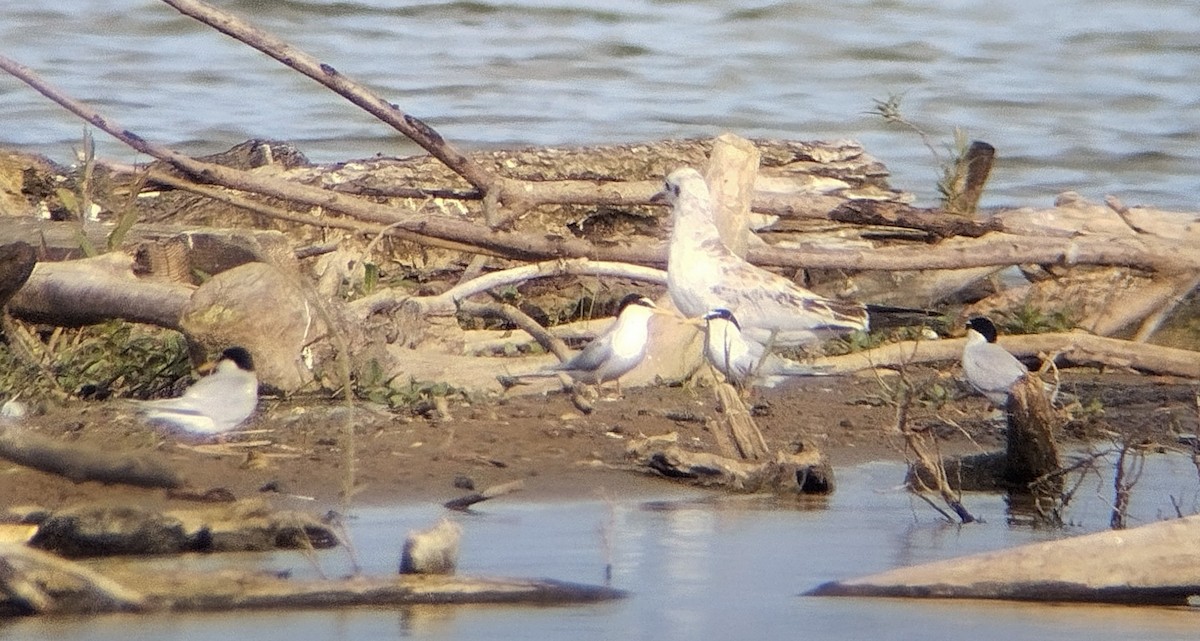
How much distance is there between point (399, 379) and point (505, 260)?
6.60 ft

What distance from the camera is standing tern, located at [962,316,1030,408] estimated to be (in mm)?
7148

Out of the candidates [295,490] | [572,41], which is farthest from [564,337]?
[572,41]

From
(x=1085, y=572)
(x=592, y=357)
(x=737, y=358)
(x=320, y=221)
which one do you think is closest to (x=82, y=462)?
(x=592, y=357)

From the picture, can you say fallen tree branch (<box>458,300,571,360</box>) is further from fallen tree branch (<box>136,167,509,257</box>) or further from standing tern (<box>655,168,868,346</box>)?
standing tern (<box>655,168,868,346</box>)

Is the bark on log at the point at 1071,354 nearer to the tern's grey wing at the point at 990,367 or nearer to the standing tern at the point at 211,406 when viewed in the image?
the tern's grey wing at the point at 990,367

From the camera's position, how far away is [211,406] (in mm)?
6168

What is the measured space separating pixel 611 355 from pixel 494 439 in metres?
0.98

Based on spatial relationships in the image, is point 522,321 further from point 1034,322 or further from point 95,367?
point 1034,322

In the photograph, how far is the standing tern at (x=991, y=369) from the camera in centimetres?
715

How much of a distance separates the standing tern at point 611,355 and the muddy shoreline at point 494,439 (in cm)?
12

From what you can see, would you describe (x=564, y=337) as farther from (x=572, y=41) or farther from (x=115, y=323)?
(x=572, y=41)

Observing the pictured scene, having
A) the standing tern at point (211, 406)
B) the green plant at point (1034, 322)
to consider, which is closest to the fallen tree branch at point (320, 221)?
the standing tern at point (211, 406)

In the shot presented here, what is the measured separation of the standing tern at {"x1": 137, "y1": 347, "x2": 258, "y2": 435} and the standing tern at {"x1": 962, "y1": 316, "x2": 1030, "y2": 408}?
2.72 meters

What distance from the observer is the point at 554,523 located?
5477mm
